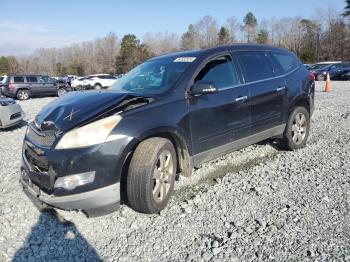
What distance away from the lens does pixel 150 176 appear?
361 cm

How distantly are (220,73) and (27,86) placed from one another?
2082 cm

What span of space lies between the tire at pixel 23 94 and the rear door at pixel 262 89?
66.6 feet

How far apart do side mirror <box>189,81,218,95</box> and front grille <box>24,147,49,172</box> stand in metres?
1.79

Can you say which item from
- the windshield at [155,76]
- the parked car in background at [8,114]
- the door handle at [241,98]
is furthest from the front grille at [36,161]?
the parked car in background at [8,114]

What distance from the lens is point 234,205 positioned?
3984 mm

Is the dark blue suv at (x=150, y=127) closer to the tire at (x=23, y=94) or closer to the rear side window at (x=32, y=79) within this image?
the tire at (x=23, y=94)

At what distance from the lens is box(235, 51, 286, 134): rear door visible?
5.02 meters

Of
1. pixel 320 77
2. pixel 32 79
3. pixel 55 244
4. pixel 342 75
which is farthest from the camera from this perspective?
pixel 320 77

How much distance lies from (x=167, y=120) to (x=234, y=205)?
1219mm

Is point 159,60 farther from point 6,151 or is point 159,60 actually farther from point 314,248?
point 6,151

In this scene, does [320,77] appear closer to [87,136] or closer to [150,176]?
[150,176]

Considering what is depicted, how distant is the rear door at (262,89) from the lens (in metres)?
5.02

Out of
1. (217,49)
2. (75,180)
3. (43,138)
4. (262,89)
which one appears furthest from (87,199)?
(262,89)

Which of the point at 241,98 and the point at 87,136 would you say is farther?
the point at 241,98
